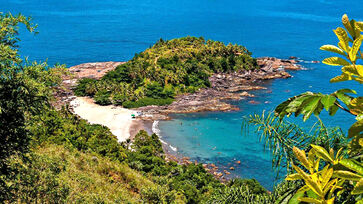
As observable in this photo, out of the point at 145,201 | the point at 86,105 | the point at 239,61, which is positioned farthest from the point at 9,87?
the point at 239,61

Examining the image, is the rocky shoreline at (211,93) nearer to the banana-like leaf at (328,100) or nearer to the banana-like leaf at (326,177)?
the banana-like leaf at (328,100)

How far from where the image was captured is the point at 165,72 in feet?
273

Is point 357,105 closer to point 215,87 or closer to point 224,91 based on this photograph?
point 224,91

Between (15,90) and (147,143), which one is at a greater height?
(15,90)

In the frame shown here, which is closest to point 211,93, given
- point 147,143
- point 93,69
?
point 147,143

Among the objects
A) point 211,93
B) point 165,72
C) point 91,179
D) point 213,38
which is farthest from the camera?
point 213,38

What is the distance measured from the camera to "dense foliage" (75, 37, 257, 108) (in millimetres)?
76188

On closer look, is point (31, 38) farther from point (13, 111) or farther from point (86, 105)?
point (13, 111)

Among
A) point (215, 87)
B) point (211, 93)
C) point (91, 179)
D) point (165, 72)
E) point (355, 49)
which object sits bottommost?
point (91, 179)

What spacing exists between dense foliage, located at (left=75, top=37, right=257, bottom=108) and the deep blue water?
1249 cm

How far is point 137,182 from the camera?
25.2 meters

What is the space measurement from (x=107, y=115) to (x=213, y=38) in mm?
83233

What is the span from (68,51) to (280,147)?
123 meters

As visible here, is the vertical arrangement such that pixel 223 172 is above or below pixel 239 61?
below
